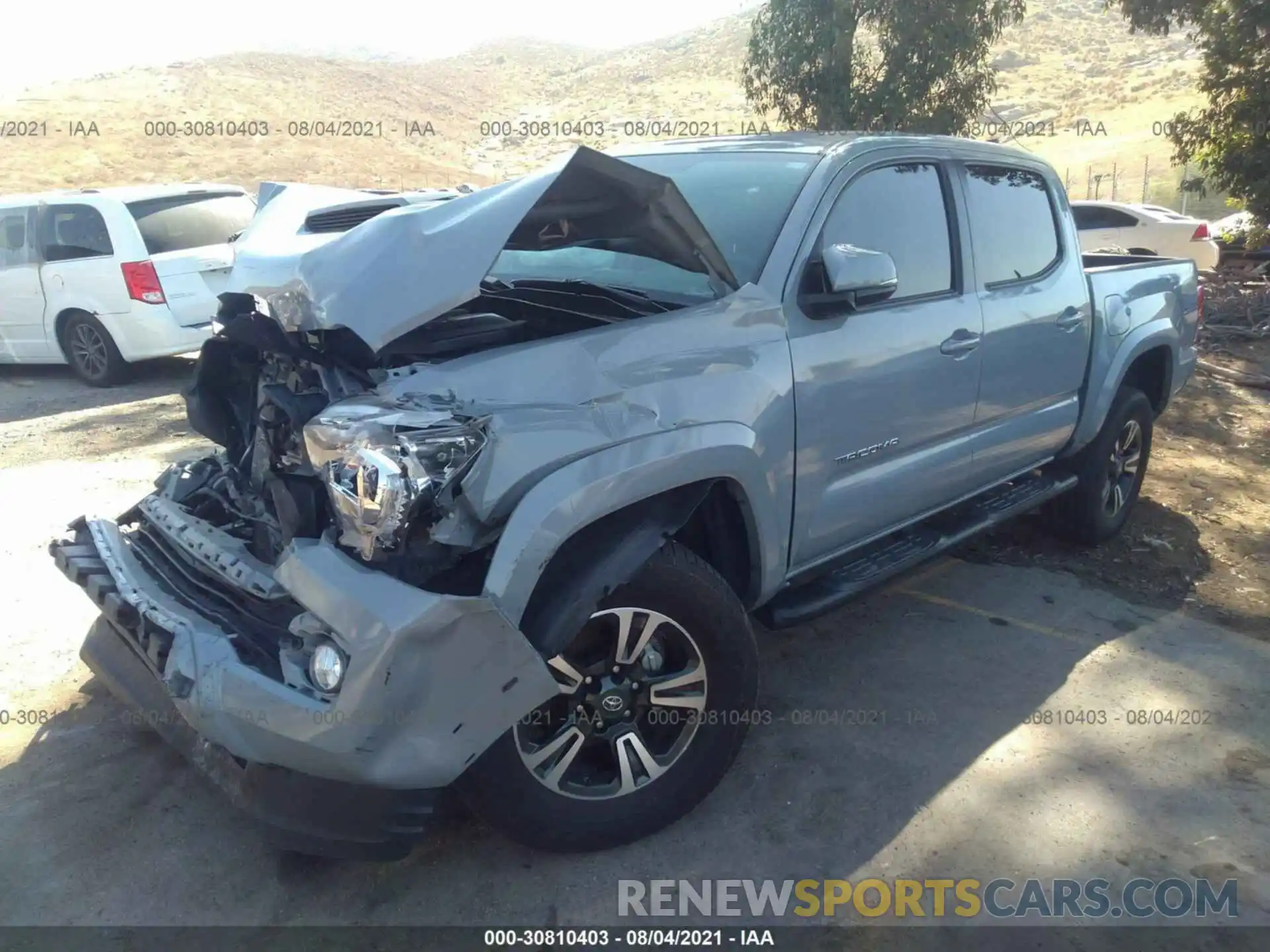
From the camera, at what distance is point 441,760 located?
2.45 metres

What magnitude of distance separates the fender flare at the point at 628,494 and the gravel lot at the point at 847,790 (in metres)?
0.81

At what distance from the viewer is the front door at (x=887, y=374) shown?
133 inches

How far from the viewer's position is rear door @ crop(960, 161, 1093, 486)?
166 inches

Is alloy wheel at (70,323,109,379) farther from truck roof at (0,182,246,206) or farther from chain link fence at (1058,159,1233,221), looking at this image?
chain link fence at (1058,159,1233,221)

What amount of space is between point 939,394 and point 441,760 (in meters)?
2.42

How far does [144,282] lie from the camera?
8.66 meters

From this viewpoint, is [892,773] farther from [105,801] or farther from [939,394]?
[105,801]

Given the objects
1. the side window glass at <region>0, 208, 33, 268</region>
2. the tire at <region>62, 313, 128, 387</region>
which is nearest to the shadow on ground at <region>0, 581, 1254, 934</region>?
the tire at <region>62, 313, 128, 387</region>

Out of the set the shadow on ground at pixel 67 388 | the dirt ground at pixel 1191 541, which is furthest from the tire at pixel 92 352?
the dirt ground at pixel 1191 541

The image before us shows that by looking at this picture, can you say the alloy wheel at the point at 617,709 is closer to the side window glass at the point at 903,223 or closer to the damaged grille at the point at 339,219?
the side window glass at the point at 903,223

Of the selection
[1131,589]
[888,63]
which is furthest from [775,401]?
[888,63]

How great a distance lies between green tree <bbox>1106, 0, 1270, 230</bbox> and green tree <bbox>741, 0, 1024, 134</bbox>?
3219 millimetres

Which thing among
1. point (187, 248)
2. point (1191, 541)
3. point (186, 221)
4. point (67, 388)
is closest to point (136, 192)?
point (186, 221)

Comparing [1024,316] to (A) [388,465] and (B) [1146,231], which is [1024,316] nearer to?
(A) [388,465]
